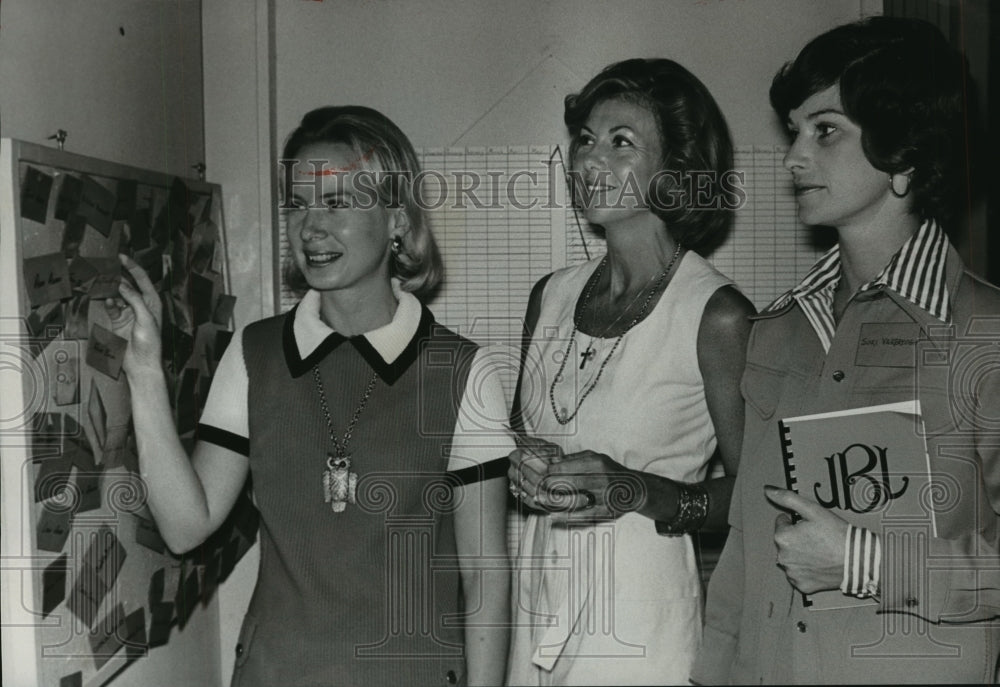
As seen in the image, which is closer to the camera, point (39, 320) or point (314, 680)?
point (39, 320)

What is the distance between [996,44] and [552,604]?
0.86 meters

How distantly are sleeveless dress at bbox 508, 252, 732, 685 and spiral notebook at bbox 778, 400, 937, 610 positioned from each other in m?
0.10

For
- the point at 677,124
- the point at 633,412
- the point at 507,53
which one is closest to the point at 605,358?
the point at 633,412

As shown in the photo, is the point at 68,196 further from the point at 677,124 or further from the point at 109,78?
the point at 677,124

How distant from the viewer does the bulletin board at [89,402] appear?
95cm

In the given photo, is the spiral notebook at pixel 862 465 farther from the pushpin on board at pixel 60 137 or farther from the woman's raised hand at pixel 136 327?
the pushpin on board at pixel 60 137

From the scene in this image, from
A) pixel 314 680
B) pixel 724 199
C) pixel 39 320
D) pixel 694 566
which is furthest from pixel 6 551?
pixel 724 199

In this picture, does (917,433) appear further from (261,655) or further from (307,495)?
(261,655)

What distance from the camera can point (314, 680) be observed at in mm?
1077

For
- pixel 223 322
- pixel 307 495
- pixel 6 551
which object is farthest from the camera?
pixel 223 322

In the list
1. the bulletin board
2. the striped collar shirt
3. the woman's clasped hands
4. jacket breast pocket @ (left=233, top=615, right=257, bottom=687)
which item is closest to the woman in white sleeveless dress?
the woman's clasped hands

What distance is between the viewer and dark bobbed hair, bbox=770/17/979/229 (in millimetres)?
969

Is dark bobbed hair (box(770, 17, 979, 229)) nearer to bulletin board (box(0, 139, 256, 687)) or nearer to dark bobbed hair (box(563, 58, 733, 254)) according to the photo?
dark bobbed hair (box(563, 58, 733, 254))

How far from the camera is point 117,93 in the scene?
1.10 metres
